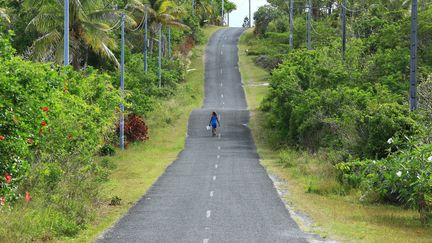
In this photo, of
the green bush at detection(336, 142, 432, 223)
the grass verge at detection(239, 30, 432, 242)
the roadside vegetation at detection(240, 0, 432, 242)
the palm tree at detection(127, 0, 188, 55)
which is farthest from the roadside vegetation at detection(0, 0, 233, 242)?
the palm tree at detection(127, 0, 188, 55)

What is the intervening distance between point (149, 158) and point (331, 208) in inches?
688

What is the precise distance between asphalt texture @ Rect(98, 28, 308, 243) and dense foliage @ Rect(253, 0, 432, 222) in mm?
2983

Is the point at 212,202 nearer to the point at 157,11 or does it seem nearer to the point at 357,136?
the point at 357,136

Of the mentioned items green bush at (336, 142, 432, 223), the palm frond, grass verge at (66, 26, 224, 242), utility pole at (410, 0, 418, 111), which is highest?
the palm frond

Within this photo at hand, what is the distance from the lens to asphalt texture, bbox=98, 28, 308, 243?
49.1 feet

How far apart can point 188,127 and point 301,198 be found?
28321mm

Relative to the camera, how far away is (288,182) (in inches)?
1054

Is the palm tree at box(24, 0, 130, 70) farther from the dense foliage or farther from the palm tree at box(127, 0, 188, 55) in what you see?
the palm tree at box(127, 0, 188, 55)

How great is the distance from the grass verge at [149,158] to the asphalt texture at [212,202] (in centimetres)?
48

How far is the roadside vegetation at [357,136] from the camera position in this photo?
55.2ft

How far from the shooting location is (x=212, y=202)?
20641 millimetres

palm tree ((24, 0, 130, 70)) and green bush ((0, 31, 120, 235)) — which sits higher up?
palm tree ((24, 0, 130, 70))

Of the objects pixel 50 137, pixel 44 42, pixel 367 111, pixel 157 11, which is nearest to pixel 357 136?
pixel 367 111

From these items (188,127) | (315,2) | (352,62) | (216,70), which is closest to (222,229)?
(352,62)
